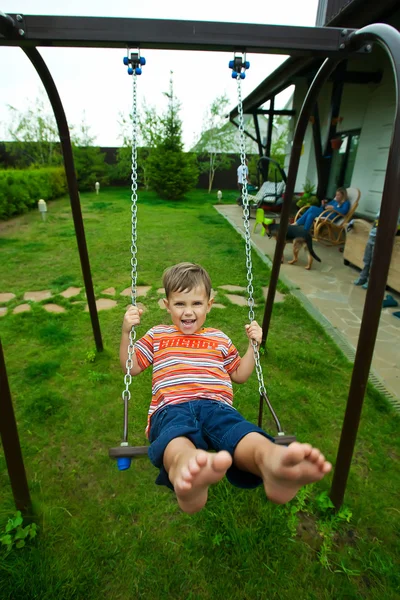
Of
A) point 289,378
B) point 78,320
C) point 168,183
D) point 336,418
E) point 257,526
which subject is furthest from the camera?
point 168,183

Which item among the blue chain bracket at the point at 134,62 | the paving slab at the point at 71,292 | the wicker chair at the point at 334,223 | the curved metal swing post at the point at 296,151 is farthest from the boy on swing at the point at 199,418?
the wicker chair at the point at 334,223

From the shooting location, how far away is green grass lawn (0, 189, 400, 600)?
1.52 m

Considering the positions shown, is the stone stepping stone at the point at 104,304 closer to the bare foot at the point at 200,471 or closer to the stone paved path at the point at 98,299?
the stone paved path at the point at 98,299

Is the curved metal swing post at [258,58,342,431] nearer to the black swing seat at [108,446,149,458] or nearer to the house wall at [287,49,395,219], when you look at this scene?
the black swing seat at [108,446,149,458]

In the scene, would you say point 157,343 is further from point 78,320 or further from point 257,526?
point 78,320

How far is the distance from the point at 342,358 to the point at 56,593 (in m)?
2.68

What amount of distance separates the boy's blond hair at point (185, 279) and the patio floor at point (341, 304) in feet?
6.45

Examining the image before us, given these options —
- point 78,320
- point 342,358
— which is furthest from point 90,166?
point 342,358

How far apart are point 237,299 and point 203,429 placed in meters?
3.17

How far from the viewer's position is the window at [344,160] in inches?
333

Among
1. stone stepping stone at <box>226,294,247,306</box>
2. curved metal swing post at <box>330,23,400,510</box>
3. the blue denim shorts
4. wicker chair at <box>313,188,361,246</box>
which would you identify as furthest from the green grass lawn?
wicker chair at <box>313,188,361,246</box>

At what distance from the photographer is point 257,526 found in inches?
67.7

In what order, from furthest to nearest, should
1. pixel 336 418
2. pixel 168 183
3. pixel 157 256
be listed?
pixel 168 183, pixel 157 256, pixel 336 418

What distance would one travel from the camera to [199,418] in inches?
60.4
